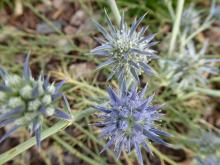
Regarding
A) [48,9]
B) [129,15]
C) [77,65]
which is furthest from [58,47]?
[129,15]

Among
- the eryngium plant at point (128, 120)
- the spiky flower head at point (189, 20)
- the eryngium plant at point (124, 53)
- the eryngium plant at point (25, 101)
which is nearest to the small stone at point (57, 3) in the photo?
the spiky flower head at point (189, 20)

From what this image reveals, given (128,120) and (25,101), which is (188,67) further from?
(25,101)

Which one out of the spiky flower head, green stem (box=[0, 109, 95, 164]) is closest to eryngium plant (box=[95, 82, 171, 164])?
green stem (box=[0, 109, 95, 164])

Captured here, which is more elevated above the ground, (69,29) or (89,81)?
(69,29)

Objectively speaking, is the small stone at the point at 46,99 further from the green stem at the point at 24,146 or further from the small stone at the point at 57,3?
the small stone at the point at 57,3

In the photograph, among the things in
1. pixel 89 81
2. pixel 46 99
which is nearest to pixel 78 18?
pixel 89 81

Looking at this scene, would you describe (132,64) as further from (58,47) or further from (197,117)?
(58,47)
